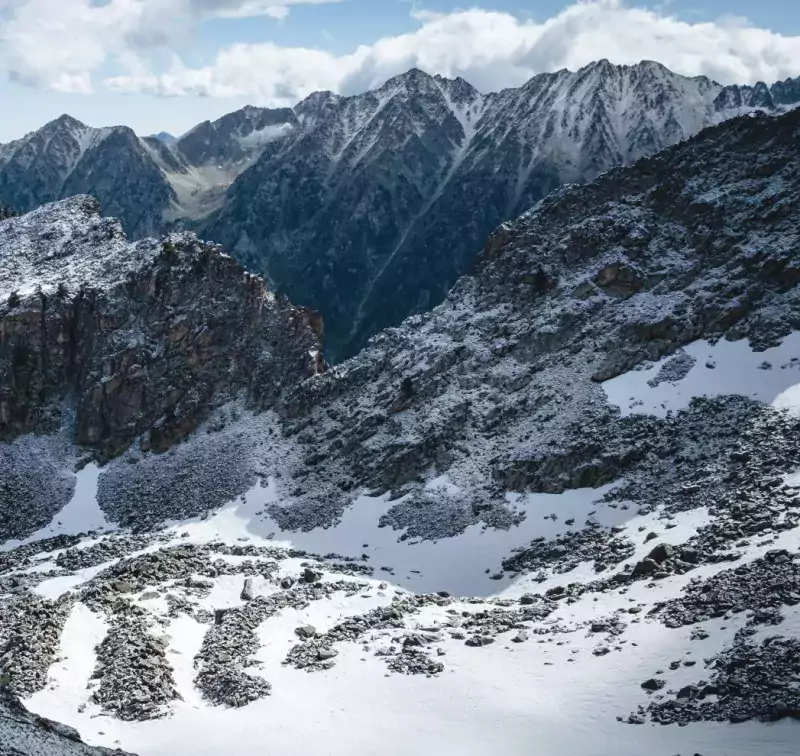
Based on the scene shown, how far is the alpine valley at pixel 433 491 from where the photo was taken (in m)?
34.0

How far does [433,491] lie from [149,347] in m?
35.9

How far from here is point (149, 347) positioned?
85.0 m

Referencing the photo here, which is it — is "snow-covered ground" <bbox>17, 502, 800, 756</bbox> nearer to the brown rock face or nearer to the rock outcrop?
the rock outcrop

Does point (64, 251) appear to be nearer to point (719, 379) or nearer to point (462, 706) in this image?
point (719, 379)

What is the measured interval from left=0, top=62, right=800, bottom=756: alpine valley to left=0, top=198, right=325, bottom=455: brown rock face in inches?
11.7

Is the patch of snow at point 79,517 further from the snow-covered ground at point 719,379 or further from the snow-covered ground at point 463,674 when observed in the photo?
the snow-covered ground at point 719,379

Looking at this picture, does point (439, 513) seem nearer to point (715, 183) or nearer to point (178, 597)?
point (178, 597)

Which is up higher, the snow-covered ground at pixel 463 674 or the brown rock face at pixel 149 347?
the brown rock face at pixel 149 347

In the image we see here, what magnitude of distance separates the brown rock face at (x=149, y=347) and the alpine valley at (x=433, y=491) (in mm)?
297

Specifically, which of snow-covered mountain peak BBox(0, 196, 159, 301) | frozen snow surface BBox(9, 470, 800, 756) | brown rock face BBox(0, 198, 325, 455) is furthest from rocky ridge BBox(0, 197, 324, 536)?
frozen snow surface BBox(9, 470, 800, 756)

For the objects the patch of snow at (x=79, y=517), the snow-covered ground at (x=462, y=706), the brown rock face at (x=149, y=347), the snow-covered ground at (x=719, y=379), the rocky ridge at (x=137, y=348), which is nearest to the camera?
the snow-covered ground at (x=462, y=706)

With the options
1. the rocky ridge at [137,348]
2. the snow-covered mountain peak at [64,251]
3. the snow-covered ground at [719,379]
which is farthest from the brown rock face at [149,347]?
the snow-covered ground at [719,379]

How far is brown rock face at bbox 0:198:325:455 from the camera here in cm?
8156

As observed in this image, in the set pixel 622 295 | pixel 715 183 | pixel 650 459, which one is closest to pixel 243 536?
pixel 650 459
